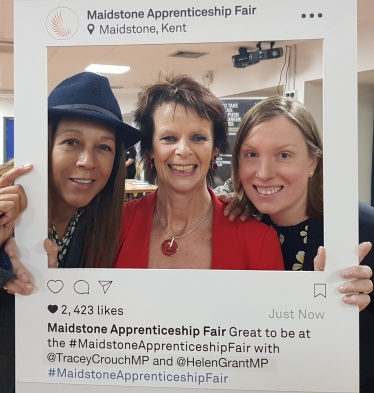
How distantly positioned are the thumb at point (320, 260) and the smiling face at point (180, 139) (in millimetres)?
375

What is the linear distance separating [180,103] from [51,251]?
0.51 metres

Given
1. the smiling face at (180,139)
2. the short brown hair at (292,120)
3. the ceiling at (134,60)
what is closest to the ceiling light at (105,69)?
the ceiling at (134,60)

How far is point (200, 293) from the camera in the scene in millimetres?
1004

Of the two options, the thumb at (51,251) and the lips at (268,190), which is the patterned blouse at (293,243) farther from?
the thumb at (51,251)

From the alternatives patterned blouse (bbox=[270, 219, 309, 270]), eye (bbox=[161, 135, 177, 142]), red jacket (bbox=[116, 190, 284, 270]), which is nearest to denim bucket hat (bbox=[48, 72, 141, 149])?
eye (bbox=[161, 135, 177, 142])

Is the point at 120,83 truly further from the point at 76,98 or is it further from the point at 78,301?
the point at 78,301

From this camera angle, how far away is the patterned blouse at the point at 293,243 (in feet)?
3.49

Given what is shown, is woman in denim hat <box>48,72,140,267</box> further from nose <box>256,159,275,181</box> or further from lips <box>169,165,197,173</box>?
nose <box>256,159,275,181</box>

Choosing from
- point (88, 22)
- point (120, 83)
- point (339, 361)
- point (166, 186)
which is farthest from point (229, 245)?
point (88, 22)

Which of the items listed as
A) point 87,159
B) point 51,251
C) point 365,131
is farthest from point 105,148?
point 365,131

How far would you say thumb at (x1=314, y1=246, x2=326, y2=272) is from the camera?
0.97 meters

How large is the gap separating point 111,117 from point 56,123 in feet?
0.46

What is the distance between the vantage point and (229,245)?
112cm

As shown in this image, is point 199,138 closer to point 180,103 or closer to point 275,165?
point 180,103
